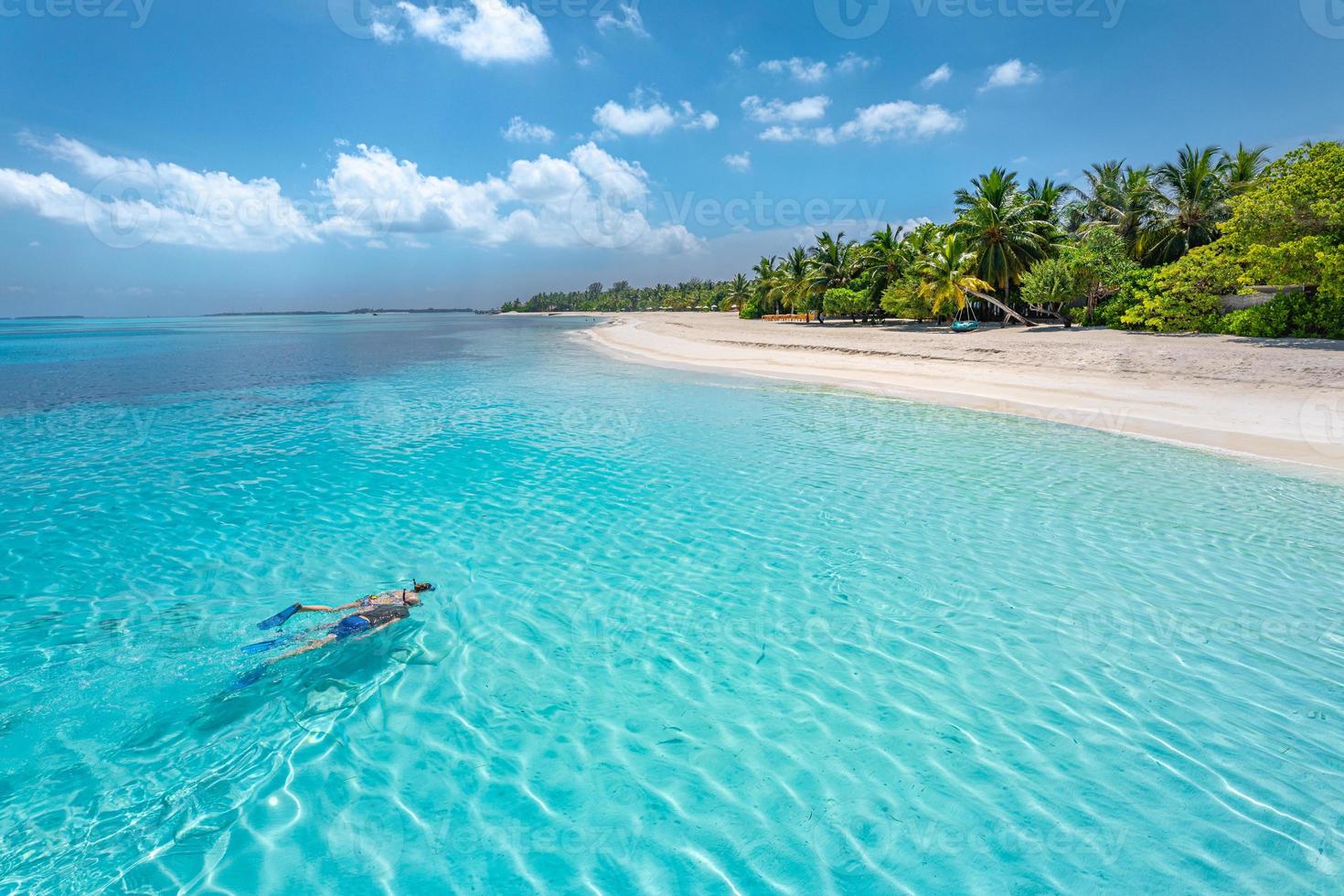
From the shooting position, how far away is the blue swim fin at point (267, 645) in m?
6.21

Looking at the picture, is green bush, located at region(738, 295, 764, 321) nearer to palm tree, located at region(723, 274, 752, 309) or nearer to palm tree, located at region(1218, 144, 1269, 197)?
palm tree, located at region(723, 274, 752, 309)

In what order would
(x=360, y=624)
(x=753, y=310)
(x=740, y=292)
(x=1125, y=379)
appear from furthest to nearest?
(x=740, y=292)
(x=753, y=310)
(x=1125, y=379)
(x=360, y=624)

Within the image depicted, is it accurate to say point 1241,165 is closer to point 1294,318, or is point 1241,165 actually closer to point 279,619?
point 1294,318

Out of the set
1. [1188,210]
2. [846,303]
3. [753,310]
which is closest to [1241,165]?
[1188,210]

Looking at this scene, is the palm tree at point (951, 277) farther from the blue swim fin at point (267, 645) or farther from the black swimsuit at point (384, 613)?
the blue swim fin at point (267, 645)

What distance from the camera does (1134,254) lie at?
4025 cm

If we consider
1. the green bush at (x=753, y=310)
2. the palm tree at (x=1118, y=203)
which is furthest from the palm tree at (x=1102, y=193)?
the green bush at (x=753, y=310)

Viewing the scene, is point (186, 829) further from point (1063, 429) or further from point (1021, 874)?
point (1063, 429)

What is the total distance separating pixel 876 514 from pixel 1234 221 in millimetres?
28457

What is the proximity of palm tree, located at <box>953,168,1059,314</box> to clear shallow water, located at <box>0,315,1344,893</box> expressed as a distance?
113 feet

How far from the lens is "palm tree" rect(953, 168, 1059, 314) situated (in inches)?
1620

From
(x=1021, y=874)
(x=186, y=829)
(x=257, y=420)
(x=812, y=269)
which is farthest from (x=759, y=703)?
(x=812, y=269)

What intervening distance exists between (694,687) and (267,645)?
186 inches

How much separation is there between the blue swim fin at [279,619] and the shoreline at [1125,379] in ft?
59.6
